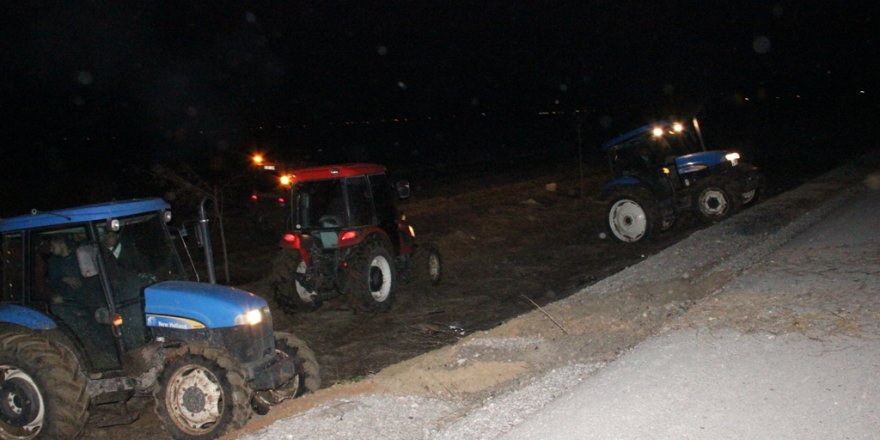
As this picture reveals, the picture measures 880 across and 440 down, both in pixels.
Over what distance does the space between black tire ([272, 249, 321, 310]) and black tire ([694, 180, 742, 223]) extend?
8566mm

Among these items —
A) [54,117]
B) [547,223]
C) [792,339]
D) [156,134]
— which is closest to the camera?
[792,339]

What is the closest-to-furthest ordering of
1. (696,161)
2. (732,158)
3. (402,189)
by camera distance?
(402,189)
(696,161)
(732,158)

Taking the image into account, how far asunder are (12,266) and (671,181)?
12248 millimetres

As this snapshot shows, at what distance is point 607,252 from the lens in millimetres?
14734

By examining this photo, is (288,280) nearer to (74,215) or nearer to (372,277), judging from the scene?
(372,277)

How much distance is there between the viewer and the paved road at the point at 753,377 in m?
4.67

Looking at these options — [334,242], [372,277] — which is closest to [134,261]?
[334,242]

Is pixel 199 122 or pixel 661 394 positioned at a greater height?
pixel 199 122

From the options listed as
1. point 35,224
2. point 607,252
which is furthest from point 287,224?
point 607,252

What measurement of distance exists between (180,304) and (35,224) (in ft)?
4.94

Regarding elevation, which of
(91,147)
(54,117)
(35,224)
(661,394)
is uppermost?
(54,117)

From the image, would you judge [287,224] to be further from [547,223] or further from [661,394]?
[547,223]

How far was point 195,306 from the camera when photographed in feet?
20.5

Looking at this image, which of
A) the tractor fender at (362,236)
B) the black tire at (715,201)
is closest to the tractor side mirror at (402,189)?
the tractor fender at (362,236)
